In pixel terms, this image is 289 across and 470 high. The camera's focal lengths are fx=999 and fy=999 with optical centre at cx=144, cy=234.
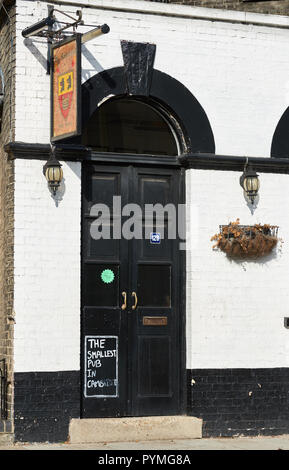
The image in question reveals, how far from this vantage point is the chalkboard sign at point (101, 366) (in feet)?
36.9

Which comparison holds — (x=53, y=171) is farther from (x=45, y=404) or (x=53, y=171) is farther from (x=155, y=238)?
(x=45, y=404)

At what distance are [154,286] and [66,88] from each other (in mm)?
2556

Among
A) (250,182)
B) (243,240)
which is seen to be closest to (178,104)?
(250,182)

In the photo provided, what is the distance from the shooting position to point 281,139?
1215 cm

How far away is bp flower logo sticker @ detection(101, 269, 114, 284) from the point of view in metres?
11.5

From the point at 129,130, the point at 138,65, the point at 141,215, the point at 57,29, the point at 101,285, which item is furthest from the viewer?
the point at 129,130

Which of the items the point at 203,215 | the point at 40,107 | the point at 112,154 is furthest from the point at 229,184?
the point at 40,107

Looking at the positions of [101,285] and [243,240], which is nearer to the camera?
[101,285]

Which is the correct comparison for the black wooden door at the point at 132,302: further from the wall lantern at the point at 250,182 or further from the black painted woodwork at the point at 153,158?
the wall lantern at the point at 250,182

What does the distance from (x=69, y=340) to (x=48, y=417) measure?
2.84 ft

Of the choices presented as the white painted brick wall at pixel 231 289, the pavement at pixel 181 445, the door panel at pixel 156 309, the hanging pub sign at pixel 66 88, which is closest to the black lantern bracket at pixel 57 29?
the hanging pub sign at pixel 66 88

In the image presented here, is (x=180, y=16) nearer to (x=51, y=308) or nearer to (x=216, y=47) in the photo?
(x=216, y=47)

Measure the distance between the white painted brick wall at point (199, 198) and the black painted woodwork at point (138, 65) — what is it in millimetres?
92

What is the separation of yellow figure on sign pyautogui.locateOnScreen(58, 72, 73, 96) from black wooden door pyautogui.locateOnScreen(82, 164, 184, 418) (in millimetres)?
1051
